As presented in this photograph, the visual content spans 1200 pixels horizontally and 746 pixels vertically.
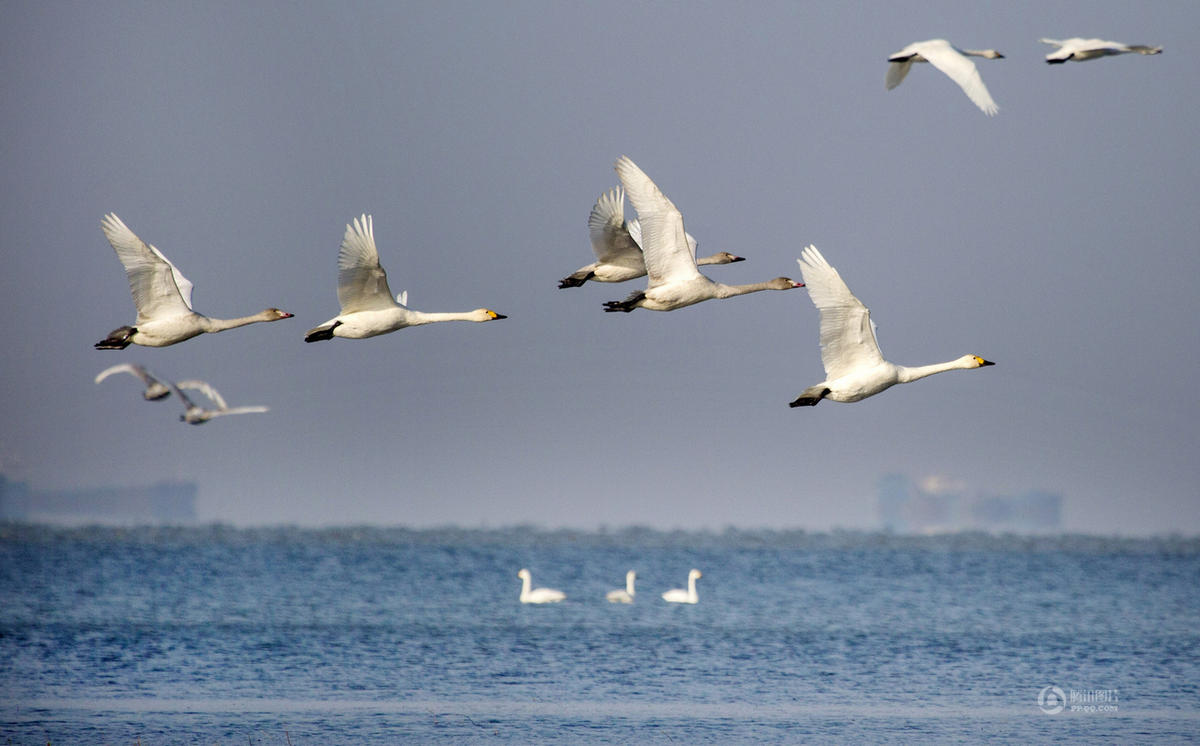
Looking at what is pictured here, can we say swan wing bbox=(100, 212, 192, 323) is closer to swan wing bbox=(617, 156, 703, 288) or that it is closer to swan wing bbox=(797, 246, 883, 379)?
swan wing bbox=(617, 156, 703, 288)

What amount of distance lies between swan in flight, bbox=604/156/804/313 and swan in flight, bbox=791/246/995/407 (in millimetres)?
2067

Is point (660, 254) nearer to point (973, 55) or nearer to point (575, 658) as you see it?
point (973, 55)

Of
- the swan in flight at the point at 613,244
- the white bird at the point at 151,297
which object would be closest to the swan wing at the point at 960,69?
the swan in flight at the point at 613,244

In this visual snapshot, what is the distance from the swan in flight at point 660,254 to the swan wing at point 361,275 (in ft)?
8.98

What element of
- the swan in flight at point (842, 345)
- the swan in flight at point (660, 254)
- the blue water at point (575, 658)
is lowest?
the blue water at point (575, 658)

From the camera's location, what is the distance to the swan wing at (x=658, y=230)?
61.5 feet

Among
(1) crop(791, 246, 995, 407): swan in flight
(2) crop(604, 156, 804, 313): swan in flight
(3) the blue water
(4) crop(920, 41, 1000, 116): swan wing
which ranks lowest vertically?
(3) the blue water

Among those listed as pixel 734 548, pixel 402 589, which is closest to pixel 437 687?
pixel 402 589

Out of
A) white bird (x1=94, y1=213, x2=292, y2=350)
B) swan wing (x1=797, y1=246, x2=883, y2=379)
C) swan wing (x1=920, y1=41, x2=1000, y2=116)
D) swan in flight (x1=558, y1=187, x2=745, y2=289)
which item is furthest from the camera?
swan in flight (x1=558, y1=187, x2=745, y2=289)

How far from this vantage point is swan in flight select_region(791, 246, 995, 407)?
679 inches

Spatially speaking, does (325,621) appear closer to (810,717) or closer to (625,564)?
(810,717)

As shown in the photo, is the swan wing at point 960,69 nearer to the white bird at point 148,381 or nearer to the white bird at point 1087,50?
the white bird at point 1087,50

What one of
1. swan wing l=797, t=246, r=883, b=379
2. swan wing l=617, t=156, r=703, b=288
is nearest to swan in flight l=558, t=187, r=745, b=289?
swan wing l=617, t=156, r=703, b=288

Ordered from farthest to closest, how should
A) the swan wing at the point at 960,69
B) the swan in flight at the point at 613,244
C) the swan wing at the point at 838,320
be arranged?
1. the swan in flight at the point at 613,244
2. the swan wing at the point at 838,320
3. the swan wing at the point at 960,69
